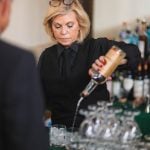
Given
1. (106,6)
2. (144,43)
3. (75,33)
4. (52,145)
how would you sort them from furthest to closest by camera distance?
1. (106,6)
2. (144,43)
3. (75,33)
4. (52,145)

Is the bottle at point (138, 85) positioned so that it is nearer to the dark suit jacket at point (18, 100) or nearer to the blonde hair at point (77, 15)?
the blonde hair at point (77, 15)

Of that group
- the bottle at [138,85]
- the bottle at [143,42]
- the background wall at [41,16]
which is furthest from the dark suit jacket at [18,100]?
the background wall at [41,16]

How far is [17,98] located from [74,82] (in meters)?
1.04

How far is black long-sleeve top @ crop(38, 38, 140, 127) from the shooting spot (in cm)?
198

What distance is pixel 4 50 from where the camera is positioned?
3.24 ft

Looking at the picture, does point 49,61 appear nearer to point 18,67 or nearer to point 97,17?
point 18,67

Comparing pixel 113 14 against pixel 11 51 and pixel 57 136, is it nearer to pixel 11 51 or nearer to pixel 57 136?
pixel 57 136

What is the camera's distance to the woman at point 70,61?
77.5 inches

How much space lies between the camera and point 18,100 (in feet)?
3.17

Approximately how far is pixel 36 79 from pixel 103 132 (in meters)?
0.49

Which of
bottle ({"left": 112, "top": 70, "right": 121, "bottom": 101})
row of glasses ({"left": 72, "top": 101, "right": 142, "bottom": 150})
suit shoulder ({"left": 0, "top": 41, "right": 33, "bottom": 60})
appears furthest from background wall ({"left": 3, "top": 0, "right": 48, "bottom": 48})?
suit shoulder ({"left": 0, "top": 41, "right": 33, "bottom": 60})

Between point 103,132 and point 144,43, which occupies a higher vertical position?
point 144,43

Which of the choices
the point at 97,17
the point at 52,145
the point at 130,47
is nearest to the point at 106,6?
the point at 97,17

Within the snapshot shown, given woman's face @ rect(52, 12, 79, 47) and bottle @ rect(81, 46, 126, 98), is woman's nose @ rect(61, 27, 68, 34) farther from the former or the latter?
bottle @ rect(81, 46, 126, 98)
